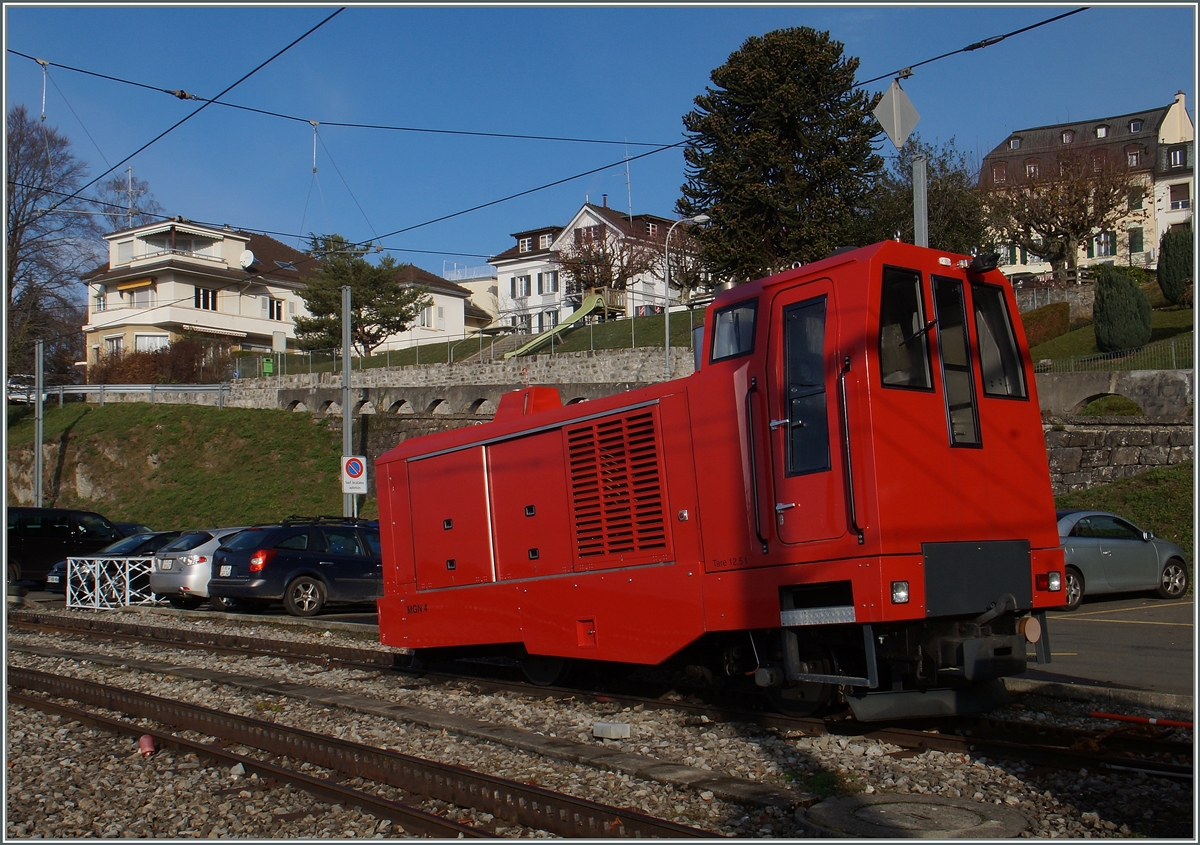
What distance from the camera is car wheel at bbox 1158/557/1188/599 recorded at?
15758mm

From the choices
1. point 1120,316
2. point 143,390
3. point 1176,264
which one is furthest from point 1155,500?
point 143,390

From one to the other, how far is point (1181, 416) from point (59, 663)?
71.1ft

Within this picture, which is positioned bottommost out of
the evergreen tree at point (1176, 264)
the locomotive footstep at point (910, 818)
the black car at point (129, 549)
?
the locomotive footstep at point (910, 818)

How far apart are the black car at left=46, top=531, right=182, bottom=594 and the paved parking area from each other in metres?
18.2

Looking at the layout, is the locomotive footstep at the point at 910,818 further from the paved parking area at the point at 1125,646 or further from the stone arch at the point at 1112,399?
the stone arch at the point at 1112,399

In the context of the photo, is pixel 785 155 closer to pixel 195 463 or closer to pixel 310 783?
pixel 195 463

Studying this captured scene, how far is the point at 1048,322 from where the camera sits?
36188 millimetres

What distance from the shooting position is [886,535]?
21.6ft

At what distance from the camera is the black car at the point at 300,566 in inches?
694

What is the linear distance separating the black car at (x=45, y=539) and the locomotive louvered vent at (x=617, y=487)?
19.8m

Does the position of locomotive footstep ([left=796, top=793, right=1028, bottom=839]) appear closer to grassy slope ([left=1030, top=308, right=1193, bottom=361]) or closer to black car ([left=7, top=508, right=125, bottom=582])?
black car ([left=7, top=508, right=125, bottom=582])

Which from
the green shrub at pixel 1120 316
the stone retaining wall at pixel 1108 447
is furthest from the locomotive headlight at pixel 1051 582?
the green shrub at pixel 1120 316

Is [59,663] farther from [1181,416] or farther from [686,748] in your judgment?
[1181,416]

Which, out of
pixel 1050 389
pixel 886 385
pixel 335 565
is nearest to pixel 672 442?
pixel 886 385
